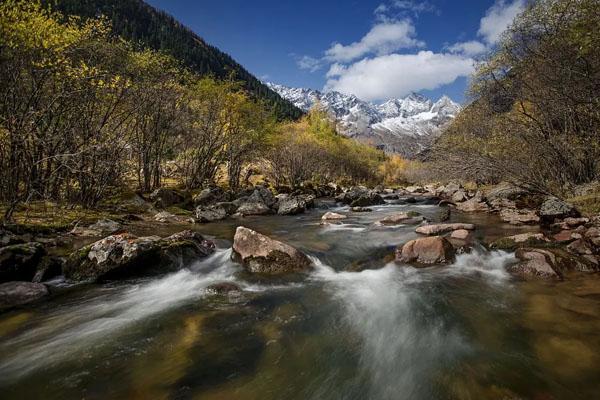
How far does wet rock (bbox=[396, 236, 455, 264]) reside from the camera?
1122cm

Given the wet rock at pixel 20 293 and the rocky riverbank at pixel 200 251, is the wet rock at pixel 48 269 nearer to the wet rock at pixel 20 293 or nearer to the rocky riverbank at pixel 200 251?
the rocky riverbank at pixel 200 251

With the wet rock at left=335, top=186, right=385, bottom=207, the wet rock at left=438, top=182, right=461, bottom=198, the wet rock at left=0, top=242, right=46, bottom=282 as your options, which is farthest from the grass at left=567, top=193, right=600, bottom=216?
the wet rock at left=0, top=242, right=46, bottom=282

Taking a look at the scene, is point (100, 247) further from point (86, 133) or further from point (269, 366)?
Answer: point (86, 133)

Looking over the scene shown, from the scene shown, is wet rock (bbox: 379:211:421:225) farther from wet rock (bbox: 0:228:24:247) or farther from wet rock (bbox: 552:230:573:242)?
wet rock (bbox: 0:228:24:247)

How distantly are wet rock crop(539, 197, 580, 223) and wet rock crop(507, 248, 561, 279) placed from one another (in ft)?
22.1

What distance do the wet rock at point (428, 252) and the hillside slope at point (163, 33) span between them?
130m

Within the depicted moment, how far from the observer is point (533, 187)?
797 inches

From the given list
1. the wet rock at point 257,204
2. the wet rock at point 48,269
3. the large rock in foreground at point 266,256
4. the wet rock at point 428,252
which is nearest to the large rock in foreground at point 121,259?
the wet rock at point 48,269

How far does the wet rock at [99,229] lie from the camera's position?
14.0 meters

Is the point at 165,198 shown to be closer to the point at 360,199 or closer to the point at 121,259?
the point at 121,259

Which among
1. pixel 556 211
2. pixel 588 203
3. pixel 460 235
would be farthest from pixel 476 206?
pixel 460 235

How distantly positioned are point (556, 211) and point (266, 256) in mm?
13499

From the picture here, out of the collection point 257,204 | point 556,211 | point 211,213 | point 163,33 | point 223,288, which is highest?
point 163,33

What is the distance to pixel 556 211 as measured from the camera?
1574cm
